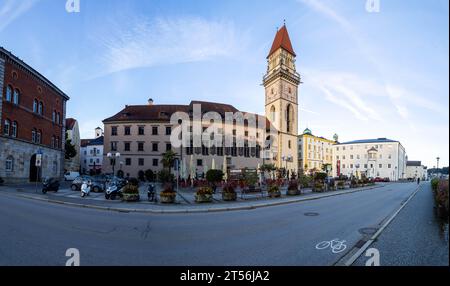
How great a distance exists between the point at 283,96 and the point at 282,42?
14565 mm

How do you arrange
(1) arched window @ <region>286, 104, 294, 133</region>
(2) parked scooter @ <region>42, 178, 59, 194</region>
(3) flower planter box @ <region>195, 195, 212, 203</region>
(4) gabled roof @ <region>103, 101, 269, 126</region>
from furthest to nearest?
(1) arched window @ <region>286, 104, 294, 133</region>, (4) gabled roof @ <region>103, 101, 269, 126</region>, (2) parked scooter @ <region>42, 178, 59, 194</region>, (3) flower planter box @ <region>195, 195, 212, 203</region>

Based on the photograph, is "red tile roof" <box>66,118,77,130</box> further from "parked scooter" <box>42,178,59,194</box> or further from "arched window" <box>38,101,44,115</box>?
"parked scooter" <box>42,178,59,194</box>

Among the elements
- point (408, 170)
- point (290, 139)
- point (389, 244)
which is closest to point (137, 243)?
point (389, 244)

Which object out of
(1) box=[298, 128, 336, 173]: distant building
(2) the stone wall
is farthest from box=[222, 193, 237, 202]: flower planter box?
(1) box=[298, 128, 336, 173]: distant building

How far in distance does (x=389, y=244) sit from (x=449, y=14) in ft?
19.7

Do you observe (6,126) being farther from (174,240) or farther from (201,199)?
(174,240)

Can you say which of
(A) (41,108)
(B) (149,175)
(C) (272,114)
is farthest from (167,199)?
(C) (272,114)

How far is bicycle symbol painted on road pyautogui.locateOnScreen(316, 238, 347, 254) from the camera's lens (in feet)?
21.6

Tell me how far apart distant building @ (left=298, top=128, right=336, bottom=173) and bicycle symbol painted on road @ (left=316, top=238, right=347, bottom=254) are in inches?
2995

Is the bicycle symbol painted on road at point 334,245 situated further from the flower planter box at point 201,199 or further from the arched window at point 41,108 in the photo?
the arched window at point 41,108

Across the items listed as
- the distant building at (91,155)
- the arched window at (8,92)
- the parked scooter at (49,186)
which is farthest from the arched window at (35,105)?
the distant building at (91,155)

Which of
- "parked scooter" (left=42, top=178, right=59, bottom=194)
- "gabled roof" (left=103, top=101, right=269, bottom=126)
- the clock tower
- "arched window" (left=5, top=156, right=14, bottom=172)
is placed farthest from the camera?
the clock tower

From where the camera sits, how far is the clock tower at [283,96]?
2504 inches

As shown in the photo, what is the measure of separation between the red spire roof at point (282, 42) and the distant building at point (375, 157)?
39.0 m
